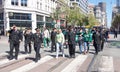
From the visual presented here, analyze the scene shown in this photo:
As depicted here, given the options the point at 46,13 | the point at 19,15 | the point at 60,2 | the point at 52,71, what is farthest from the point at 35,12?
the point at 52,71

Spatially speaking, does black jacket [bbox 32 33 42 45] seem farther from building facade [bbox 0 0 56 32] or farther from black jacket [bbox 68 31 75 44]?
building facade [bbox 0 0 56 32]

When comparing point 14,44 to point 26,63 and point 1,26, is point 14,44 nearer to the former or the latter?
point 26,63

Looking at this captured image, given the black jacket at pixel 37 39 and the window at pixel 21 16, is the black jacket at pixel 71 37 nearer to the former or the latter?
the black jacket at pixel 37 39

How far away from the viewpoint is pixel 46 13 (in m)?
80.9

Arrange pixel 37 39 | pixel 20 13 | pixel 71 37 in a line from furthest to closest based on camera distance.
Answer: pixel 20 13 < pixel 71 37 < pixel 37 39

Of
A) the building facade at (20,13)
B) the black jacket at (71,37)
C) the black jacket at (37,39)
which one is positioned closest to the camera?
the black jacket at (37,39)

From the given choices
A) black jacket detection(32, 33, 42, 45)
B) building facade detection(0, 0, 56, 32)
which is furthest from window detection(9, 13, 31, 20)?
black jacket detection(32, 33, 42, 45)

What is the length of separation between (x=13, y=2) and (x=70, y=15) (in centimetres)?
1625

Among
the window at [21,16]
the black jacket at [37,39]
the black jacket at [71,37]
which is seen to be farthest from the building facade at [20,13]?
the black jacket at [37,39]

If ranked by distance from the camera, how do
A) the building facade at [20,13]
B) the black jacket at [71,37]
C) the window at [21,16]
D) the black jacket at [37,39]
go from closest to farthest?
the black jacket at [37,39]
the black jacket at [71,37]
the building facade at [20,13]
the window at [21,16]

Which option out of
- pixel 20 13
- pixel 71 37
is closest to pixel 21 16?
pixel 20 13

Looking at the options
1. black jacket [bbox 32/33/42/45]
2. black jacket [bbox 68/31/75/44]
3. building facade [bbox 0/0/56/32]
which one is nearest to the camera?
black jacket [bbox 32/33/42/45]

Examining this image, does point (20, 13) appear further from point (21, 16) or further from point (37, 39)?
point (37, 39)

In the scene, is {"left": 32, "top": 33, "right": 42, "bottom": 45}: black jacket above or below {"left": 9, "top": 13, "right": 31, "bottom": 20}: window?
below
